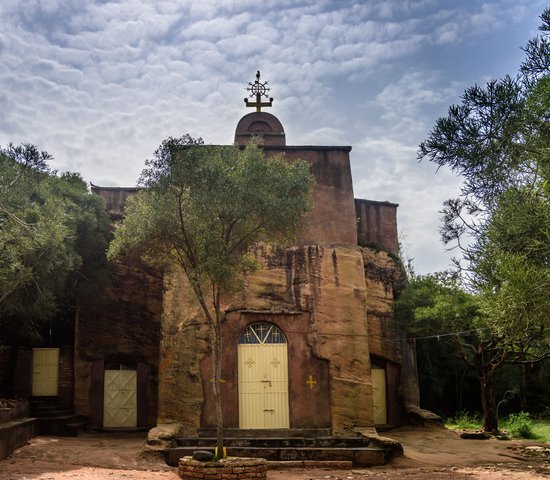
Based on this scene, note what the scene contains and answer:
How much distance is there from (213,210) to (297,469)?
5.58m

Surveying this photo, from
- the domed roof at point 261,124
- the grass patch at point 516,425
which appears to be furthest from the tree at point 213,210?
the grass patch at point 516,425

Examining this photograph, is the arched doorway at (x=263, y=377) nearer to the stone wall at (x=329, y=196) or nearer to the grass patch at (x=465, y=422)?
the stone wall at (x=329, y=196)

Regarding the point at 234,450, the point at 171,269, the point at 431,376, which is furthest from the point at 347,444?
the point at 431,376

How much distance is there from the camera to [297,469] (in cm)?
1349

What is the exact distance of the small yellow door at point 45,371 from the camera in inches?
830

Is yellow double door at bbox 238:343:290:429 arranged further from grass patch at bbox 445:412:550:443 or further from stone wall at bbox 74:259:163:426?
grass patch at bbox 445:412:550:443

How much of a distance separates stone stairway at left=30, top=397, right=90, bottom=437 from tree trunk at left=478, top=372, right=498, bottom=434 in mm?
12111

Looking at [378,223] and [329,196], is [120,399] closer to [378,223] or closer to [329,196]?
[329,196]

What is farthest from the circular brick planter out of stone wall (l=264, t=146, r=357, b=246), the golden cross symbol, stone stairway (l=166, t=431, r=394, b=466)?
stone wall (l=264, t=146, r=357, b=246)

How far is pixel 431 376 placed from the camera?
87.1 feet

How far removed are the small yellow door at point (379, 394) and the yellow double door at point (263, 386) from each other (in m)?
5.66

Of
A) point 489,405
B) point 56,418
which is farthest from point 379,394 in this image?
point 56,418

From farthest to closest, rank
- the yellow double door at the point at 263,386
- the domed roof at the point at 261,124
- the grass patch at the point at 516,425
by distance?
1. the domed roof at the point at 261,124
2. the grass patch at the point at 516,425
3. the yellow double door at the point at 263,386

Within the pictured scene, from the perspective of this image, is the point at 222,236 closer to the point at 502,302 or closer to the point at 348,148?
the point at 502,302
